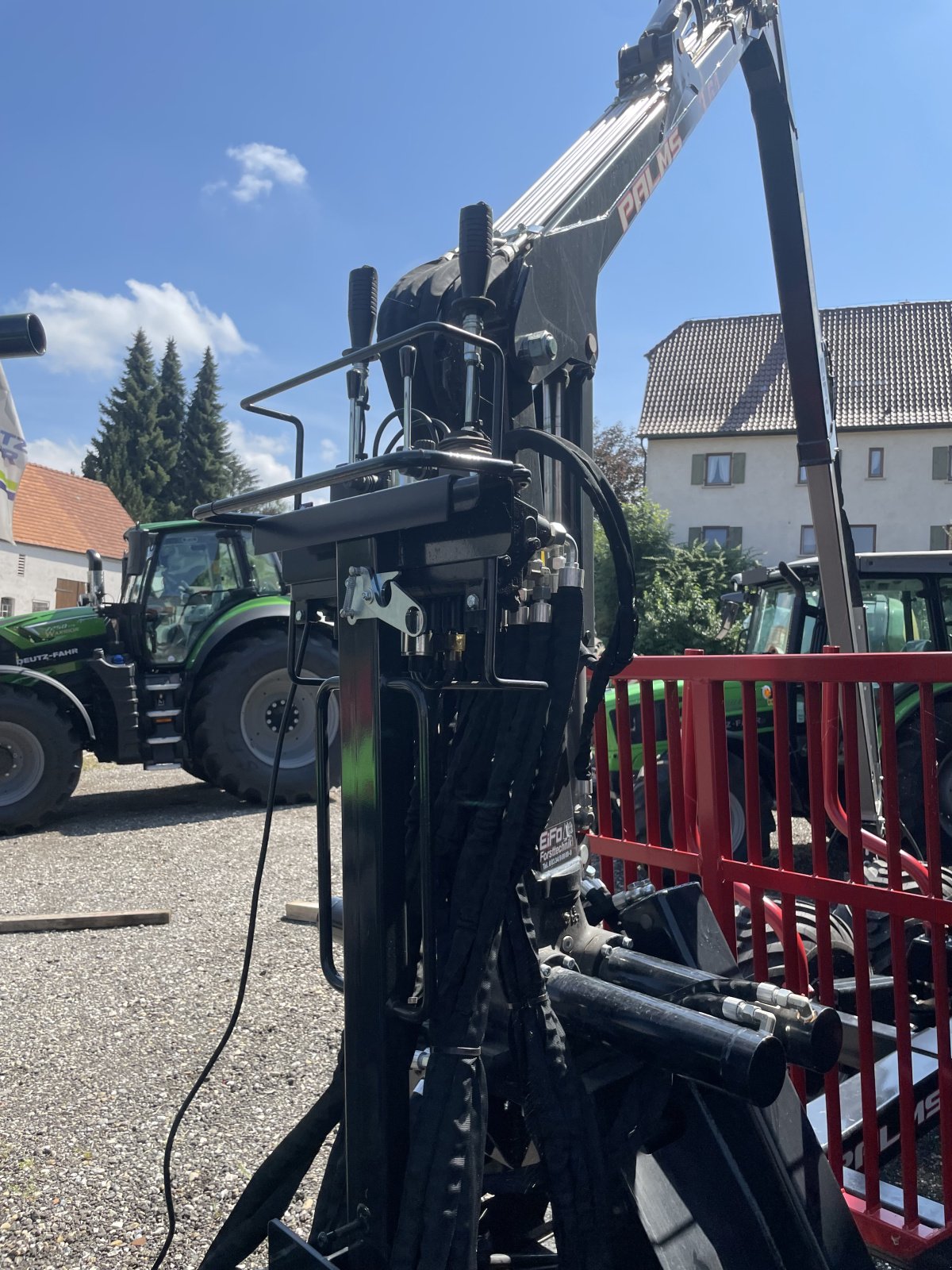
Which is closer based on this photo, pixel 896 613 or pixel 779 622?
pixel 896 613

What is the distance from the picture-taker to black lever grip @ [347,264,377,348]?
222 cm

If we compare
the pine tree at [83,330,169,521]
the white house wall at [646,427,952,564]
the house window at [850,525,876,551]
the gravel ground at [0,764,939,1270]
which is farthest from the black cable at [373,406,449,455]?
the pine tree at [83,330,169,521]

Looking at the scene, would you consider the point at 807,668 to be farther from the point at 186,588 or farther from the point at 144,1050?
the point at 186,588

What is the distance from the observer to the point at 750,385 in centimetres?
3391

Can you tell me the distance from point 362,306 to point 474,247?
0.36 metres

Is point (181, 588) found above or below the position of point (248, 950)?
above

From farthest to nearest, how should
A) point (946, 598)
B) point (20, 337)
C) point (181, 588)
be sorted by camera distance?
point (181, 588), point (946, 598), point (20, 337)

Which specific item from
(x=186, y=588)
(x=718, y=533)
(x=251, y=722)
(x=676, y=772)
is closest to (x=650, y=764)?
(x=676, y=772)

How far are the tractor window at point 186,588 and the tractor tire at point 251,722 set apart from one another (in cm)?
43

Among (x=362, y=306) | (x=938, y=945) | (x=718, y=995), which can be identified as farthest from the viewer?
(x=938, y=945)

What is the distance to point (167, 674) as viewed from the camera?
8.74 m

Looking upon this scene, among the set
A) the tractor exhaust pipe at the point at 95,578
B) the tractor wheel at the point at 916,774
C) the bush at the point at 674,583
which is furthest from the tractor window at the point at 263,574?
the bush at the point at 674,583

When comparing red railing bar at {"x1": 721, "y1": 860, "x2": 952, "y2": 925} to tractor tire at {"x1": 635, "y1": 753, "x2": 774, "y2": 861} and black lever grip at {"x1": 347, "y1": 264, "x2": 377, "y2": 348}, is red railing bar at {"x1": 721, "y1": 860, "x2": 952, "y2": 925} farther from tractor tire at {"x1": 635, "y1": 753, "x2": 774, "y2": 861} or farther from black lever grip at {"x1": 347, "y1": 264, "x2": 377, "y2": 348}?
tractor tire at {"x1": 635, "y1": 753, "x2": 774, "y2": 861}

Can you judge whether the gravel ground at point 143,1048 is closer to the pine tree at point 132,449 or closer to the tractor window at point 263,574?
the tractor window at point 263,574
